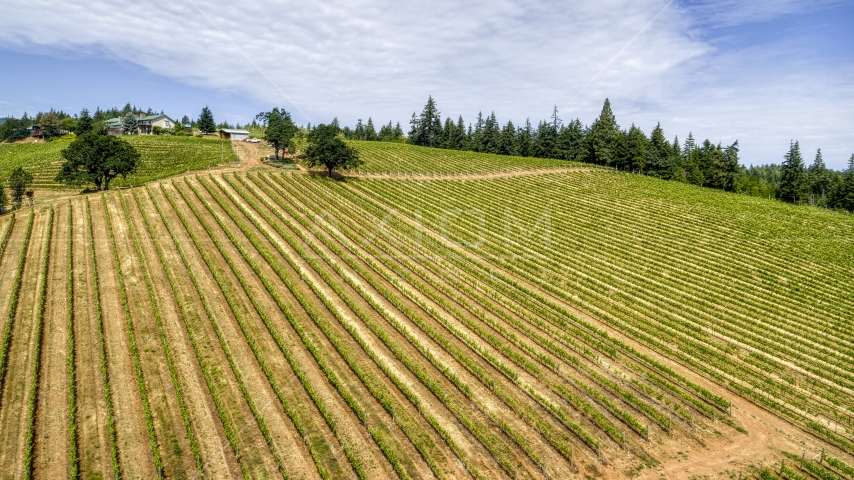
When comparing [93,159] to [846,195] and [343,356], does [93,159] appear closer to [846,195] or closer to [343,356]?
[343,356]

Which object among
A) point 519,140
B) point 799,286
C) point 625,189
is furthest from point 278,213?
point 519,140

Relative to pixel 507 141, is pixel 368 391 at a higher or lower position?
lower

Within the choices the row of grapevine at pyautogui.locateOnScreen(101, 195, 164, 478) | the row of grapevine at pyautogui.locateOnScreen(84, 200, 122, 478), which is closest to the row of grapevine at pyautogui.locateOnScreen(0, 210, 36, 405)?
the row of grapevine at pyautogui.locateOnScreen(84, 200, 122, 478)

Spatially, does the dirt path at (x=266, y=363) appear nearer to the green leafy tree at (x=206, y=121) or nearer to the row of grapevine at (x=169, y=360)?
the row of grapevine at (x=169, y=360)

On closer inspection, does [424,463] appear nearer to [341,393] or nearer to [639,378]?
[341,393]

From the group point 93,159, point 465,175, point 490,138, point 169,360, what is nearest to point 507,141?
point 490,138

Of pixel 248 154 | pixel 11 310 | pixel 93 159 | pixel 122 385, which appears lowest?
pixel 122 385

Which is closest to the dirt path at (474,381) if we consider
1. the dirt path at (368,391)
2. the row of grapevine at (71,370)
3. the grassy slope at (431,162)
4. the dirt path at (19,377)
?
the dirt path at (368,391)
